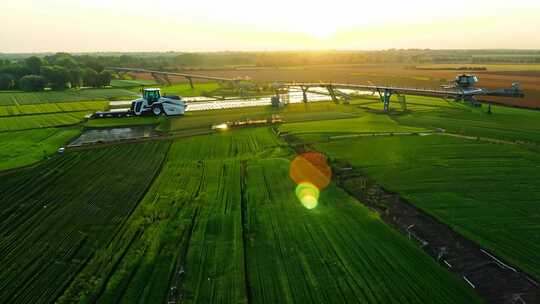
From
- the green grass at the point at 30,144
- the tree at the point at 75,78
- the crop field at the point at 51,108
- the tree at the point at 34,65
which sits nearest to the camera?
the green grass at the point at 30,144

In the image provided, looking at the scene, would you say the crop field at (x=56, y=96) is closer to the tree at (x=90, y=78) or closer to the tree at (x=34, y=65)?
the tree at (x=90, y=78)

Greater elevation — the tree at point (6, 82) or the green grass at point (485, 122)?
the tree at point (6, 82)

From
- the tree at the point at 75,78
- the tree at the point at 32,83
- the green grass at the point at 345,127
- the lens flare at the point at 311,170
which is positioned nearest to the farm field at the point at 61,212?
the lens flare at the point at 311,170

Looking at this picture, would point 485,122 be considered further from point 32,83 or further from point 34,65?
point 34,65

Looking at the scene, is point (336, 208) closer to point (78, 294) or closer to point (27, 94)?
point (78, 294)

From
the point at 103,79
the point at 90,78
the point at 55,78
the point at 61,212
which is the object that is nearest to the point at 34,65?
the point at 55,78
